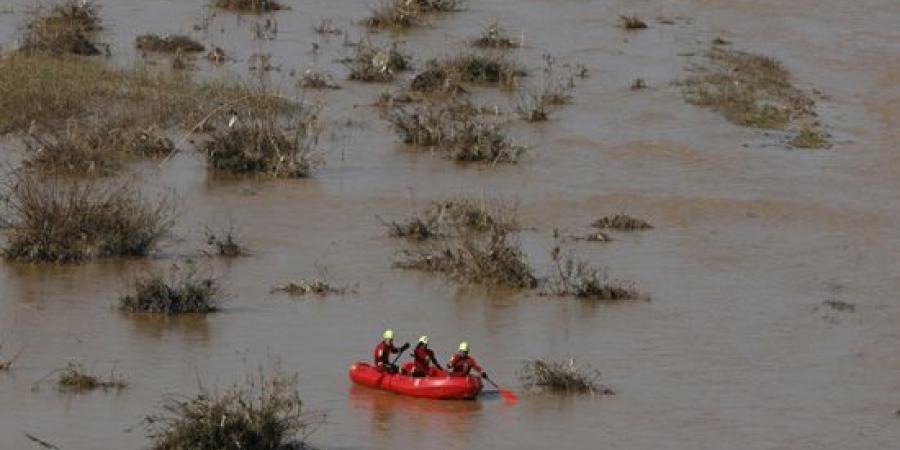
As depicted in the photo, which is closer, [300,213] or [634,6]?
[300,213]

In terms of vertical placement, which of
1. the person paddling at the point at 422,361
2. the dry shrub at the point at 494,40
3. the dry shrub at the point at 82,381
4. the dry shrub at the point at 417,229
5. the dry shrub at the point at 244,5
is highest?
the dry shrub at the point at 244,5

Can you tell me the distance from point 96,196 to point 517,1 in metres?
12.4

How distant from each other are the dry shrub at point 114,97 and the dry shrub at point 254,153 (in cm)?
33

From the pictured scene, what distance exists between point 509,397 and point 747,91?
11.9 metres

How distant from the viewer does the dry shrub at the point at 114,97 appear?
22.8 meters

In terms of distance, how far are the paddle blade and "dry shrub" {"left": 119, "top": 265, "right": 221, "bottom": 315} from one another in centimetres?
299

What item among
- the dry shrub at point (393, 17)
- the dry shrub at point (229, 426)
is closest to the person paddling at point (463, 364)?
the dry shrub at point (229, 426)

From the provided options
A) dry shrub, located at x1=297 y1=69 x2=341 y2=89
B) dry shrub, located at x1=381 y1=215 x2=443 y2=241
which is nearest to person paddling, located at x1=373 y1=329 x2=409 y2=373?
dry shrub, located at x1=381 y1=215 x2=443 y2=241

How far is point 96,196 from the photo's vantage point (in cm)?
2002

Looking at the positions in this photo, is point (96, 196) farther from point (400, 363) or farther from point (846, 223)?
point (846, 223)

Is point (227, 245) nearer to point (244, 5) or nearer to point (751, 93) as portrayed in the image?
point (751, 93)

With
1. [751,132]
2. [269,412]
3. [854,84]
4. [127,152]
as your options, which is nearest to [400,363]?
[269,412]

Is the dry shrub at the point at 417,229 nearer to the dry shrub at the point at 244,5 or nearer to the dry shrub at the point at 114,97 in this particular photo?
the dry shrub at the point at 114,97

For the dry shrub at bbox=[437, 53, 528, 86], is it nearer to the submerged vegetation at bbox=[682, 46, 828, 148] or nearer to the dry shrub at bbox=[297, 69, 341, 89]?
the dry shrub at bbox=[297, 69, 341, 89]
